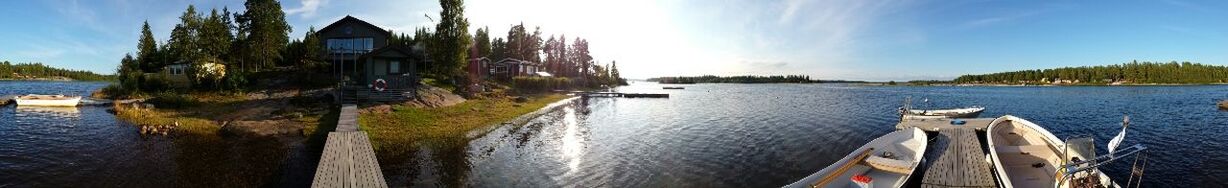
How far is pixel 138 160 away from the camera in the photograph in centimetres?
1905

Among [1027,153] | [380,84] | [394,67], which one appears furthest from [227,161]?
[1027,153]

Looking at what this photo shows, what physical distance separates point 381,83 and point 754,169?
25456 mm

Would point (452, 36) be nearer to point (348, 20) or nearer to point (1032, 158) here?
point (348, 20)

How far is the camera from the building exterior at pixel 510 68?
84.6 m

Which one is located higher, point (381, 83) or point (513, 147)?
point (381, 83)

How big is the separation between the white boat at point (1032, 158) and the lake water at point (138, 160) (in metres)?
20.8

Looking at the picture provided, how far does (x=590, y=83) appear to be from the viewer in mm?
112688

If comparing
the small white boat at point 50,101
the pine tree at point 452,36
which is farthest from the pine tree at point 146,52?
the pine tree at point 452,36

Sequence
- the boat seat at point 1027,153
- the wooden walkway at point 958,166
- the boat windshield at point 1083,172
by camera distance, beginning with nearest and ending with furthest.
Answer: the boat windshield at point 1083,172
the wooden walkway at point 958,166
the boat seat at point 1027,153

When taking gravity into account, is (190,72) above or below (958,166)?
above

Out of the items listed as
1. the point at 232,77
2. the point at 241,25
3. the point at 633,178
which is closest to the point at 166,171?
the point at 633,178

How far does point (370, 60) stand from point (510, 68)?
147 feet

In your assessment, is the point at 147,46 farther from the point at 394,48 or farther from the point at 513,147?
the point at 513,147

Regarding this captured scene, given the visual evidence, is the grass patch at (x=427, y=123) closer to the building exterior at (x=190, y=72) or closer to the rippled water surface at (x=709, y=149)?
the rippled water surface at (x=709, y=149)
